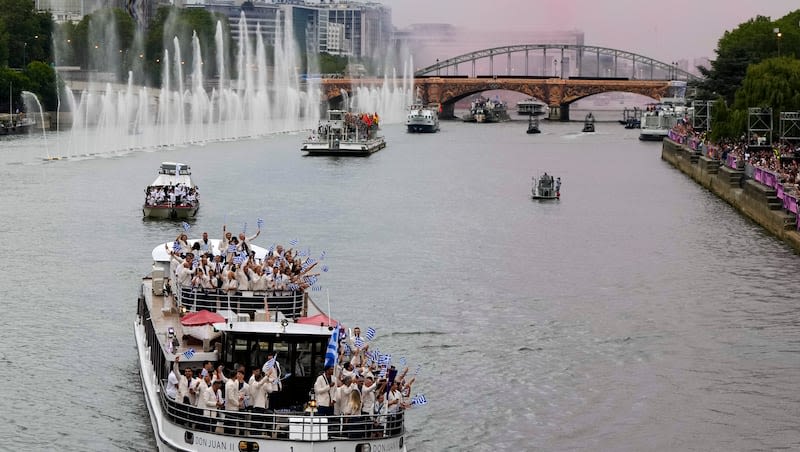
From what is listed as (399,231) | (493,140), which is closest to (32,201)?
(399,231)

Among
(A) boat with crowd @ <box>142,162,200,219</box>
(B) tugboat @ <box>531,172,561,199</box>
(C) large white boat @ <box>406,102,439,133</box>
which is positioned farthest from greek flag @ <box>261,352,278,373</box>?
(C) large white boat @ <box>406,102,439,133</box>

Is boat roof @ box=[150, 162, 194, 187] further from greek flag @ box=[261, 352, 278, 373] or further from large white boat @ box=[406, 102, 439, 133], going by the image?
large white boat @ box=[406, 102, 439, 133]

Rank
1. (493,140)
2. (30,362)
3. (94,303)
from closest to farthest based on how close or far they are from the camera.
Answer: (30,362), (94,303), (493,140)

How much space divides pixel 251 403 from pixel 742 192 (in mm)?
50149

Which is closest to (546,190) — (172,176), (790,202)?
(790,202)

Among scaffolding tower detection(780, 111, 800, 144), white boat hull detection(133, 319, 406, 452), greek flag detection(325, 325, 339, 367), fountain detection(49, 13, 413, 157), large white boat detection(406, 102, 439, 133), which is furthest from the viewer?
large white boat detection(406, 102, 439, 133)

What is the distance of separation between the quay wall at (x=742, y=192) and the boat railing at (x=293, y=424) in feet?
110

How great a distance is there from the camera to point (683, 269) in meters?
53.8

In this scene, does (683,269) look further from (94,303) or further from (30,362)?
(30,362)

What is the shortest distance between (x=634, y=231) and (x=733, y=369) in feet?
93.5

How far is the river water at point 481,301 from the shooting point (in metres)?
→ 32.7

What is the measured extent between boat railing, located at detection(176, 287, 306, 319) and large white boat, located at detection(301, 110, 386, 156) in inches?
3019

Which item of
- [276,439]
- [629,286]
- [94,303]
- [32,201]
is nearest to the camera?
[276,439]

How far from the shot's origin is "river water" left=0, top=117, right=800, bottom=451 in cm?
3272
